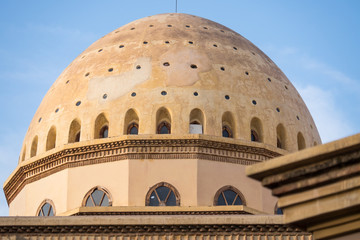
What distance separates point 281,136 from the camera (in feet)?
70.4

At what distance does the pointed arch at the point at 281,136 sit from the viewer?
21.3 meters

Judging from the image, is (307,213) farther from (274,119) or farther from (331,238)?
(274,119)

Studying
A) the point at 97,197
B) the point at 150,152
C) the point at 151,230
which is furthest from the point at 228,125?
the point at 151,230

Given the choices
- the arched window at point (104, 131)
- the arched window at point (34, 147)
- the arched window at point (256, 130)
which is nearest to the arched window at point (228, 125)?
the arched window at point (256, 130)

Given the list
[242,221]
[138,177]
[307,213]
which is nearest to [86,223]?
[242,221]

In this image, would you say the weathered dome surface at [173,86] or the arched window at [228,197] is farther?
the weathered dome surface at [173,86]

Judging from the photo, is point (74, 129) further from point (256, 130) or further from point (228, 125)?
point (256, 130)

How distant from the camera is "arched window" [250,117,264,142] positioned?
20844 mm

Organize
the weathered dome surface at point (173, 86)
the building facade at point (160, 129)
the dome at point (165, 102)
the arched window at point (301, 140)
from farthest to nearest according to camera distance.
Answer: the arched window at point (301, 140)
the weathered dome surface at point (173, 86)
the dome at point (165, 102)
the building facade at point (160, 129)

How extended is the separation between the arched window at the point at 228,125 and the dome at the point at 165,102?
0.09ft

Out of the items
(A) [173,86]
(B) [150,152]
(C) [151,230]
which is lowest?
(C) [151,230]

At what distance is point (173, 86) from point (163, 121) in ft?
3.26

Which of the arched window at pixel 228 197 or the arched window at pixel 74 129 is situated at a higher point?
the arched window at pixel 74 129

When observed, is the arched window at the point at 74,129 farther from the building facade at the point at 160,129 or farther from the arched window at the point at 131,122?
the arched window at the point at 131,122
